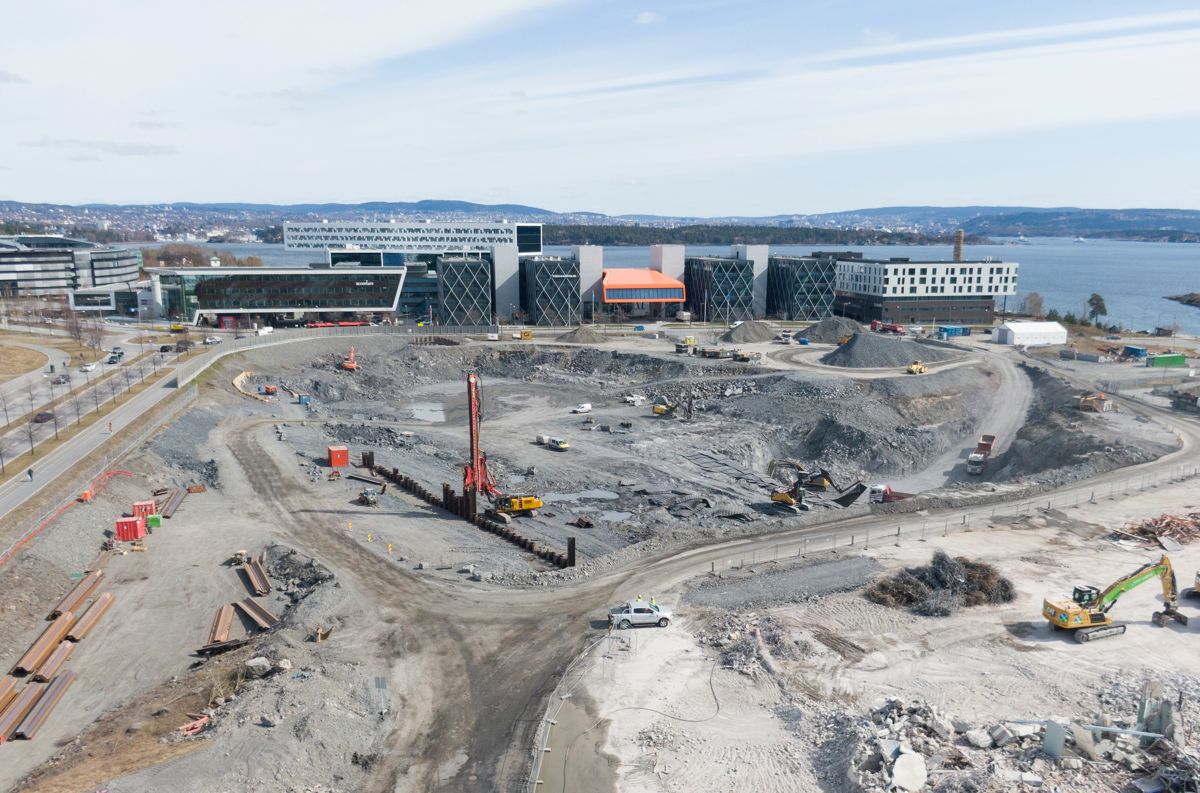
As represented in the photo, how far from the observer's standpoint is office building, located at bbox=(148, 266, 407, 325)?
109438 mm

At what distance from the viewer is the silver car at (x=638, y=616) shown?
3105 centimetres

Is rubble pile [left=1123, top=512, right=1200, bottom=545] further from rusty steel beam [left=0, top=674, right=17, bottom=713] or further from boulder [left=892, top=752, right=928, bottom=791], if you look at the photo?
rusty steel beam [left=0, top=674, right=17, bottom=713]

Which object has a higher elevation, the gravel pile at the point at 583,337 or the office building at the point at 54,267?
the office building at the point at 54,267

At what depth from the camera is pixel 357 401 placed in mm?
85125

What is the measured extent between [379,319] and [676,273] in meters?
49.4

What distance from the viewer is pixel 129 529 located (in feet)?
136

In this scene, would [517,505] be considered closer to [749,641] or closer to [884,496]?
[749,641]

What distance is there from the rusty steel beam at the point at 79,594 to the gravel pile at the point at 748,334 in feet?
267

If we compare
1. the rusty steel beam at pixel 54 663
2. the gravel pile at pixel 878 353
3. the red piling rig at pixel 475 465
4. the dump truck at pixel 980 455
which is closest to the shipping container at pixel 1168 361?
the gravel pile at pixel 878 353

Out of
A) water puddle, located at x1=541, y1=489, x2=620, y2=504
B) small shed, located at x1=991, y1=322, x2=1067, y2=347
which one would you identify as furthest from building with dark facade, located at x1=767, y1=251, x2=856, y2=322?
water puddle, located at x1=541, y1=489, x2=620, y2=504

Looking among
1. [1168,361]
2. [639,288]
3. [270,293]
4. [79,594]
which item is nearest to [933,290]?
[1168,361]

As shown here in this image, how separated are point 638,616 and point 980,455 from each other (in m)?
44.8

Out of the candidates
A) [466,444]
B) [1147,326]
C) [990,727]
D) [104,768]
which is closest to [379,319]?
[466,444]

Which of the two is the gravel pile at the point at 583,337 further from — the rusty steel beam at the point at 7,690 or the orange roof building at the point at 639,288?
the rusty steel beam at the point at 7,690
